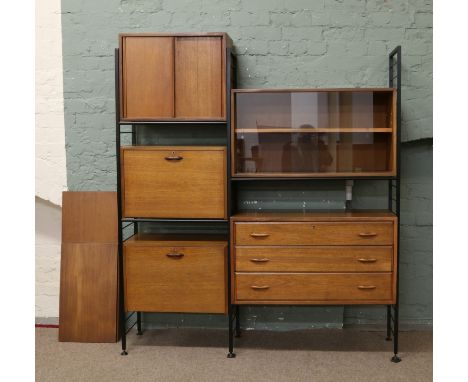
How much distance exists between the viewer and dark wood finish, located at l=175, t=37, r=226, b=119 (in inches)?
126

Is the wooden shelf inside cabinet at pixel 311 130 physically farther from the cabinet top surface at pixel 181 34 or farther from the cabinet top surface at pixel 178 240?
the cabinet top surface at pixel 178 240

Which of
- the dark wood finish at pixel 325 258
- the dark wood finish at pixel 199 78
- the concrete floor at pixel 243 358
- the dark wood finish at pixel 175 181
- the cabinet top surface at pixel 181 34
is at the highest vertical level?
the cabinet top surface at pixel 181 34

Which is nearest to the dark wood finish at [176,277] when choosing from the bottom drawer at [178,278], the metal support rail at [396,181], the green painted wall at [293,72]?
the bottom drawer at [178,278]

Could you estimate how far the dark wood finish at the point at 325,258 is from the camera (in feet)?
10.4

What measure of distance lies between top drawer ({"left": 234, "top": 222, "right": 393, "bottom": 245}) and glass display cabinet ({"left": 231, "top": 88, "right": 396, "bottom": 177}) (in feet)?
0.99

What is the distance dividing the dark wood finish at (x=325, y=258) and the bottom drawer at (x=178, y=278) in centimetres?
27

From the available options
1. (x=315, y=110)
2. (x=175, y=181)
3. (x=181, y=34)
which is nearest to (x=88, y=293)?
(x=175, y=181)

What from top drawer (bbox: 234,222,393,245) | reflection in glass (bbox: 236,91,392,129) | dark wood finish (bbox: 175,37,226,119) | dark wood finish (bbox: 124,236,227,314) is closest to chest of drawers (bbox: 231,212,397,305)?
top drawer (bbox: 234,222,393,245)

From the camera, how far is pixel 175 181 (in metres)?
3.23

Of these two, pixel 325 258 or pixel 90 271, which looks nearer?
pixel 325 258

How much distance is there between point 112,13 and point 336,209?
1.98 m

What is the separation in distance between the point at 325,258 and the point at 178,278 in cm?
88

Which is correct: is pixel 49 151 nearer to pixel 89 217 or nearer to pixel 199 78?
pixel 89 217
